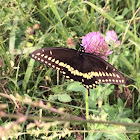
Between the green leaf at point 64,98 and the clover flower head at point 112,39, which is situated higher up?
the clover flower head at point 112,39

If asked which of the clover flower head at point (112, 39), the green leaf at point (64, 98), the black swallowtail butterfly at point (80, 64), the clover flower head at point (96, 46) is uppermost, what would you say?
the clover flower head at point (112, 39)

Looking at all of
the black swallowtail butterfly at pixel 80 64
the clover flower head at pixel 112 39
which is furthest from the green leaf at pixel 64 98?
the clover flower head at pixel 112 39

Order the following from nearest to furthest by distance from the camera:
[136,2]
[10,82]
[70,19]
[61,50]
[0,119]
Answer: [61,50]
[0,119]
[10,82]
[70,19]
[136,2]

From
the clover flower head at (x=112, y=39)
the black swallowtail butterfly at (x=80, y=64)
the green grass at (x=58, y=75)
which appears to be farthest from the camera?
the clover flower head at (x=112, y=39)

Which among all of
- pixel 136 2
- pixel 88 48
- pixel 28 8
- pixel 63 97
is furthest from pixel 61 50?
pixel 136 2

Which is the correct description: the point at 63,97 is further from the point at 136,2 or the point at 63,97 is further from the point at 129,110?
the point at 136,2

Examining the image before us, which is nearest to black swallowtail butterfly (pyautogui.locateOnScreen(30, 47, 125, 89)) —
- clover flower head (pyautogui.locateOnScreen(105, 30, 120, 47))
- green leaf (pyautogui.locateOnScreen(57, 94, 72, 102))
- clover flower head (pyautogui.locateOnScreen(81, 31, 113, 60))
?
clover flower head (pyautogui.locateOnScreen(81, 31, 113, 60))

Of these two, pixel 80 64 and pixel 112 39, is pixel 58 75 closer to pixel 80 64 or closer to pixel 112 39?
pixel 80 64

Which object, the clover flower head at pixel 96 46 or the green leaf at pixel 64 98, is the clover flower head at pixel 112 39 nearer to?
the clover flower head at pixel 96 46
